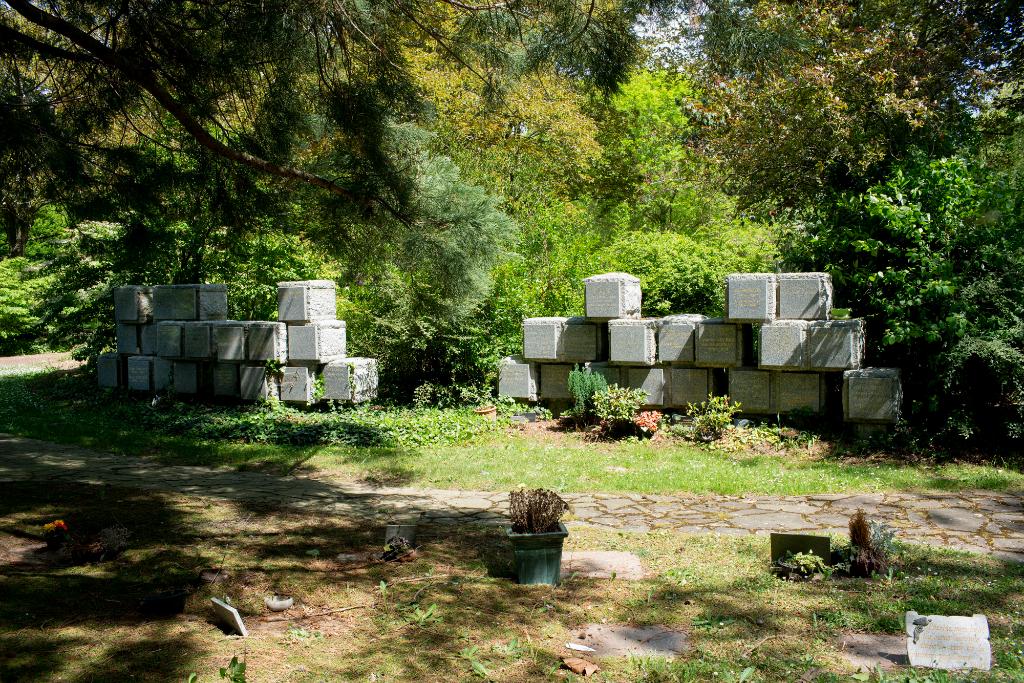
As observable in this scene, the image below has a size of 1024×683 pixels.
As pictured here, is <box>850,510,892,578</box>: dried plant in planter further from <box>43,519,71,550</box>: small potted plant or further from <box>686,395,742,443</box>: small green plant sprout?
<box>43,519,71,550</box>: small potted plant

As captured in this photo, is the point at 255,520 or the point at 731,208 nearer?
the point at 255,520

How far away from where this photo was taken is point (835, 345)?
8.58 m

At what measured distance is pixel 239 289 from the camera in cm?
1289

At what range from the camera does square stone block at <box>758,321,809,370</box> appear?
345 inches

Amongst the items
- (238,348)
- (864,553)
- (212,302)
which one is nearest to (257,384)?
(238,348)

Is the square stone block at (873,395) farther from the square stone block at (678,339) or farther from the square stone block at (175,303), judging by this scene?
the square stone block at (175,303)

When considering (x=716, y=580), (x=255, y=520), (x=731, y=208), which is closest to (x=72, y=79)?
(x=255, y=520)

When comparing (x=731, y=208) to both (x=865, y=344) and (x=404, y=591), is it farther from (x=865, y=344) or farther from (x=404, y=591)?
(x=404, y=591)

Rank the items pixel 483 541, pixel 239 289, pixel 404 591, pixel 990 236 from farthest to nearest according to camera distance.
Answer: pixel 239 289 → pixel 990 236 → pixel 483 541 → pixel 404 591

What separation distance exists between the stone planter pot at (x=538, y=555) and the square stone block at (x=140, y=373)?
9001 mm

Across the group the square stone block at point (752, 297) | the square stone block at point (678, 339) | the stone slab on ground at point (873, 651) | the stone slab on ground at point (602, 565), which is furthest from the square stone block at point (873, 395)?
the stone slab on ground at point (873, 651)

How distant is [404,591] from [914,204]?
6.75m

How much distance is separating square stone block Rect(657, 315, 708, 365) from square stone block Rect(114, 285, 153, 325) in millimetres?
7559

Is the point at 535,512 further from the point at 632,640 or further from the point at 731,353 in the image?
the point at 731,353
